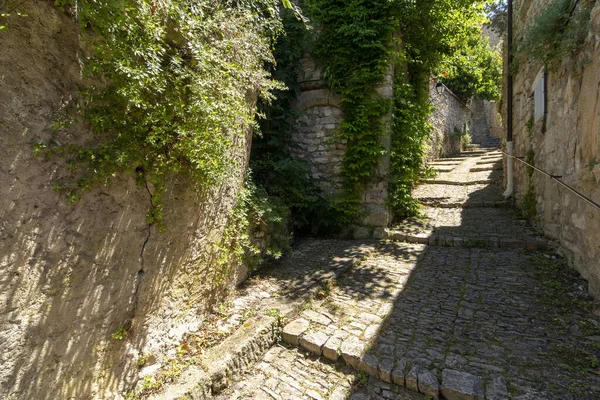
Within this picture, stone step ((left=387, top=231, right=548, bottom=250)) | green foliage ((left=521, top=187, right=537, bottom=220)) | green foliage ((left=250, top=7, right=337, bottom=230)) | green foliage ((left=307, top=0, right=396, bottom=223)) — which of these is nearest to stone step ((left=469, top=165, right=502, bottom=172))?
green foliage ((left=521, top=187, right=537, bottom=220))

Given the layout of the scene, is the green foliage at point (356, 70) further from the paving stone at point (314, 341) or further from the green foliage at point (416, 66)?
the paving stone at point (314, 341)

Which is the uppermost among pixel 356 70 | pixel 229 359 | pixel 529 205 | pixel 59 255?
pixel 356 70

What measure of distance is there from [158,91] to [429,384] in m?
2.55

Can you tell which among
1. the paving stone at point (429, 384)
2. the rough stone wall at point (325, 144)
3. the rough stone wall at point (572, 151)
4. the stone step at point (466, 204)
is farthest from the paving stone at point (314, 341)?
the stone step at point (466, 204)

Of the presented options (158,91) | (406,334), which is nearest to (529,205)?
(406,334)

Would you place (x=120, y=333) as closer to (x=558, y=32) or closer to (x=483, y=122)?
(x=558, y=32)

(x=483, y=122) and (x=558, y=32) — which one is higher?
(x=483, y=122)

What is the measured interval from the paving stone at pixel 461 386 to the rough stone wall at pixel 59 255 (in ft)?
6.40

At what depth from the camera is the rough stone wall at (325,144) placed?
5.38m

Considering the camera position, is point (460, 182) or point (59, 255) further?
point (460, 182)

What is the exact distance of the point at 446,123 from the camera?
1191cm

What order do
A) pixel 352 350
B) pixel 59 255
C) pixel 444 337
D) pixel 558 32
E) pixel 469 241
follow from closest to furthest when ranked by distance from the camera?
pixel 59 255 < pixel 352 350 < pixel 444 337 < pixel 558 32 < pixel 469 241

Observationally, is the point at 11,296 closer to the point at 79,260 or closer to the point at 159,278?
the point at 79,260

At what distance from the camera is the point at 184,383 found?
198 cm
